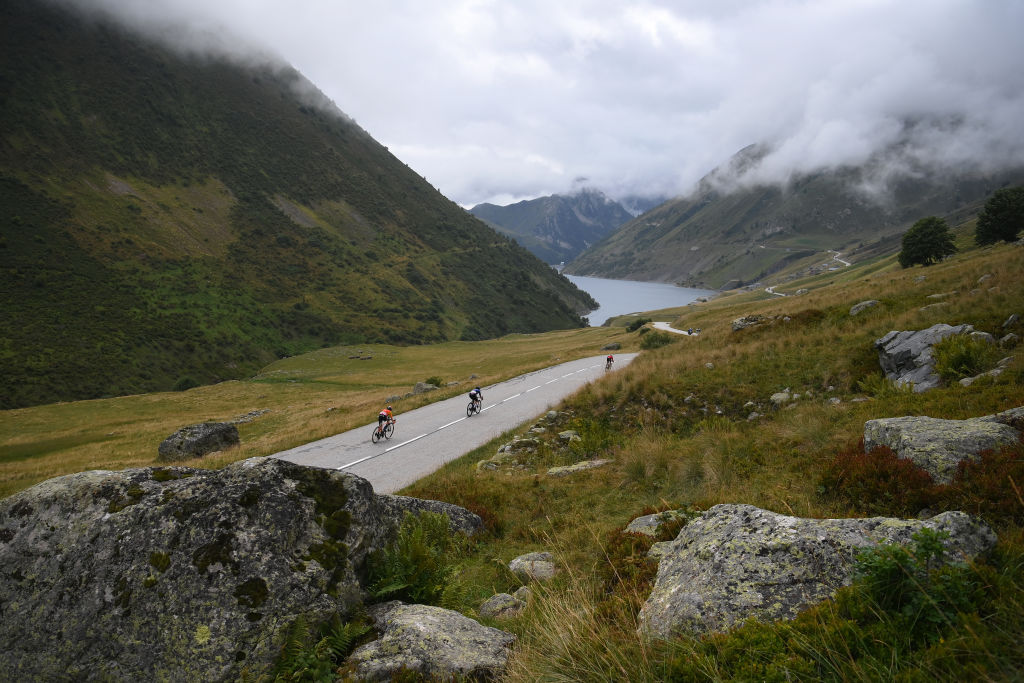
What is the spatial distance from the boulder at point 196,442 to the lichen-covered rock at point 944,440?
2693 centimetres

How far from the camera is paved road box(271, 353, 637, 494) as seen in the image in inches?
563

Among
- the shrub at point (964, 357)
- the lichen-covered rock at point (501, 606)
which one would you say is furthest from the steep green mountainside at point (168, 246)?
the shrub at point (964, 357)

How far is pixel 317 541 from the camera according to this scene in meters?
4.37

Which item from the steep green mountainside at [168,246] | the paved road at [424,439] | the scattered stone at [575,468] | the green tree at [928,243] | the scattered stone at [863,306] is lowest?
the paved road at [424,439]

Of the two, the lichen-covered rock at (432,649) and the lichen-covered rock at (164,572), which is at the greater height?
the lichen-covered rock at (164,572)

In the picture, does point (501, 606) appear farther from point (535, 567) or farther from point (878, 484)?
point (878, 484)

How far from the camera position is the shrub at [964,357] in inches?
362

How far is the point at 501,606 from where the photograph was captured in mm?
4703

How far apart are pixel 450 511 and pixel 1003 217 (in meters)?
83.1

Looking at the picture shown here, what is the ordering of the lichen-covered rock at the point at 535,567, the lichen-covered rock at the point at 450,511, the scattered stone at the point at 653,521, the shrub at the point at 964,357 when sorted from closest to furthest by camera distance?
the scattered stone at the point at 653,521 → the lichen-covered rock at the point at 535,567 → the lichen-covered rock at the point at 450,511 → the shrub at the point at 964,357

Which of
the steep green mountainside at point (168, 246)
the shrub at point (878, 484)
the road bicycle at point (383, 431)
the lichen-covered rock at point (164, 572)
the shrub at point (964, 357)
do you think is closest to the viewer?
the lichen-covered rock at point (164, 572)

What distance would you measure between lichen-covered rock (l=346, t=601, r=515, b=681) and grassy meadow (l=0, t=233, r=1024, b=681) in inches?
11.5

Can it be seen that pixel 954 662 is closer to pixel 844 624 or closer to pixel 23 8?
pixel 844 624

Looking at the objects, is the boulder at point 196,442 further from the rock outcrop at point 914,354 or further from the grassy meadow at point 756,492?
the rock outcrop at point 914,354
